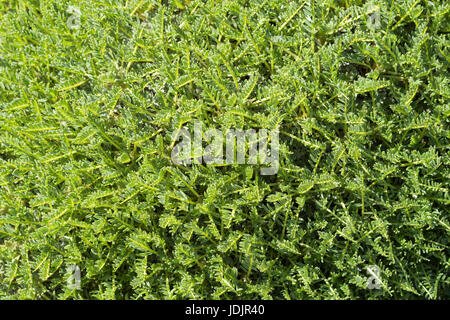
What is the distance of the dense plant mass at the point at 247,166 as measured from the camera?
1912 mm

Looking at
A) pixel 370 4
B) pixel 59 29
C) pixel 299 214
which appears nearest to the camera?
pixel 370 4

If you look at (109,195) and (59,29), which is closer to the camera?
(109,195)

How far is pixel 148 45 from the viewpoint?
210 cm

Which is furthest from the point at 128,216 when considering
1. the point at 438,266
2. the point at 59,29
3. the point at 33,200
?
the point at 438,266

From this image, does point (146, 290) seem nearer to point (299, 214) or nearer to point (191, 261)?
point (191, 261)

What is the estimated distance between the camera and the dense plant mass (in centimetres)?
191

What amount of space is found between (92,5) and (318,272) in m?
1.68

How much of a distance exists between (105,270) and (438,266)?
151 centimetres

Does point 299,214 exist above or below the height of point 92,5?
below

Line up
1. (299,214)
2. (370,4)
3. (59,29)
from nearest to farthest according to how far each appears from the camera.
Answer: (370,4) < (299,214) < (59,29)

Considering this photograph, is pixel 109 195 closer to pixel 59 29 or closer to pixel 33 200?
pixel 33 200

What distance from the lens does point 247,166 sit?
6.36ft

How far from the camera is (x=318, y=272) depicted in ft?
6.45
